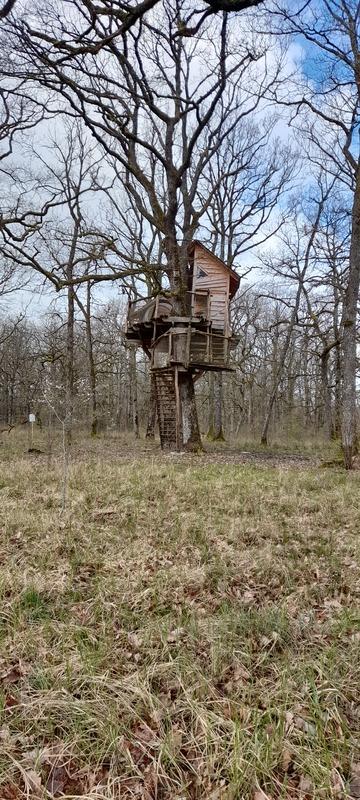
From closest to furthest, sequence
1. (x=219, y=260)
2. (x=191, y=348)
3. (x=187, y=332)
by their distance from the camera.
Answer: (x=187, y=332) → (x=191, y=348) → (x=219, y=260)

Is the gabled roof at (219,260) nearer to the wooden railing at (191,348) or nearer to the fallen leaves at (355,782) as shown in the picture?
the wooden railing at (191,348)

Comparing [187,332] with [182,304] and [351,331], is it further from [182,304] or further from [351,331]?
[351,331]

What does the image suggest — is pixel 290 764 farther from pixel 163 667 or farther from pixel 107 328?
pixel 107 328

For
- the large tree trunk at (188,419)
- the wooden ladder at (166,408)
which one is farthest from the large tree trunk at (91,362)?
the large tree trunk at (188,419)

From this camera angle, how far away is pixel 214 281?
15.1m

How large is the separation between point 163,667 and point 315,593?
166 cm

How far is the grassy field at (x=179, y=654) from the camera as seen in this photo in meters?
2.07

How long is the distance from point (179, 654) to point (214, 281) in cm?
1369

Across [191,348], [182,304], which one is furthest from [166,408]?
[182,304]

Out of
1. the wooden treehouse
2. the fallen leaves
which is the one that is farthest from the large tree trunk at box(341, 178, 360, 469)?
the fallen leaves

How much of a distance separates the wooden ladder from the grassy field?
9174 mm

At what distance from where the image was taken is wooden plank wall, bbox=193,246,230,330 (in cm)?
1480

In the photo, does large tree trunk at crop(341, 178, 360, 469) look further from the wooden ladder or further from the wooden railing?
the wooden ladder

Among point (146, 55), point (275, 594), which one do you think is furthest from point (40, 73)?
point (275, 594)
